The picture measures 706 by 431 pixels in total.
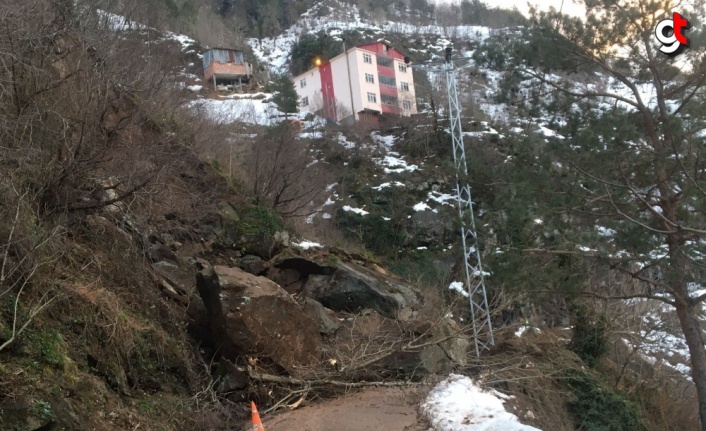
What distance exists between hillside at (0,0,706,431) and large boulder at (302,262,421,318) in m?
0.05

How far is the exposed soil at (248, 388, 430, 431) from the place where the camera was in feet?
20.5

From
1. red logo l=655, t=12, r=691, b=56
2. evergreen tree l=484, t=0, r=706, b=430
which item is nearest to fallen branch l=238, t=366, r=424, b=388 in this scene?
evergreen tree l=484, t=0, r=706, b=430

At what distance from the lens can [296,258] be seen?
12164mm

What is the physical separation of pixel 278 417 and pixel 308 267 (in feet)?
20.1

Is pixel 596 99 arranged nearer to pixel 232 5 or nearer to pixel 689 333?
pixel 689 333

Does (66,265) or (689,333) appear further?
(689,333)

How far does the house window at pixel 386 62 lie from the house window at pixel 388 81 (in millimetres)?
1320

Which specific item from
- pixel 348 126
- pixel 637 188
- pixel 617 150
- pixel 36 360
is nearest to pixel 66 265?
pixel 36 360

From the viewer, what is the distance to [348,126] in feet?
116

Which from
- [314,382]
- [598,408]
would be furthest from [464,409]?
[598,408]

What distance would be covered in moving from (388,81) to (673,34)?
38.8 metres

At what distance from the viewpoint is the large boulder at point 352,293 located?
471 inches

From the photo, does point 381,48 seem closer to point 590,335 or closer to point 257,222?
point 590,335

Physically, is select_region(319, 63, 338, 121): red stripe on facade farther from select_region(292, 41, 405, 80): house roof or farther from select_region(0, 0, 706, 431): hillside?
select_region(0, 0, 706, 431): hillside
